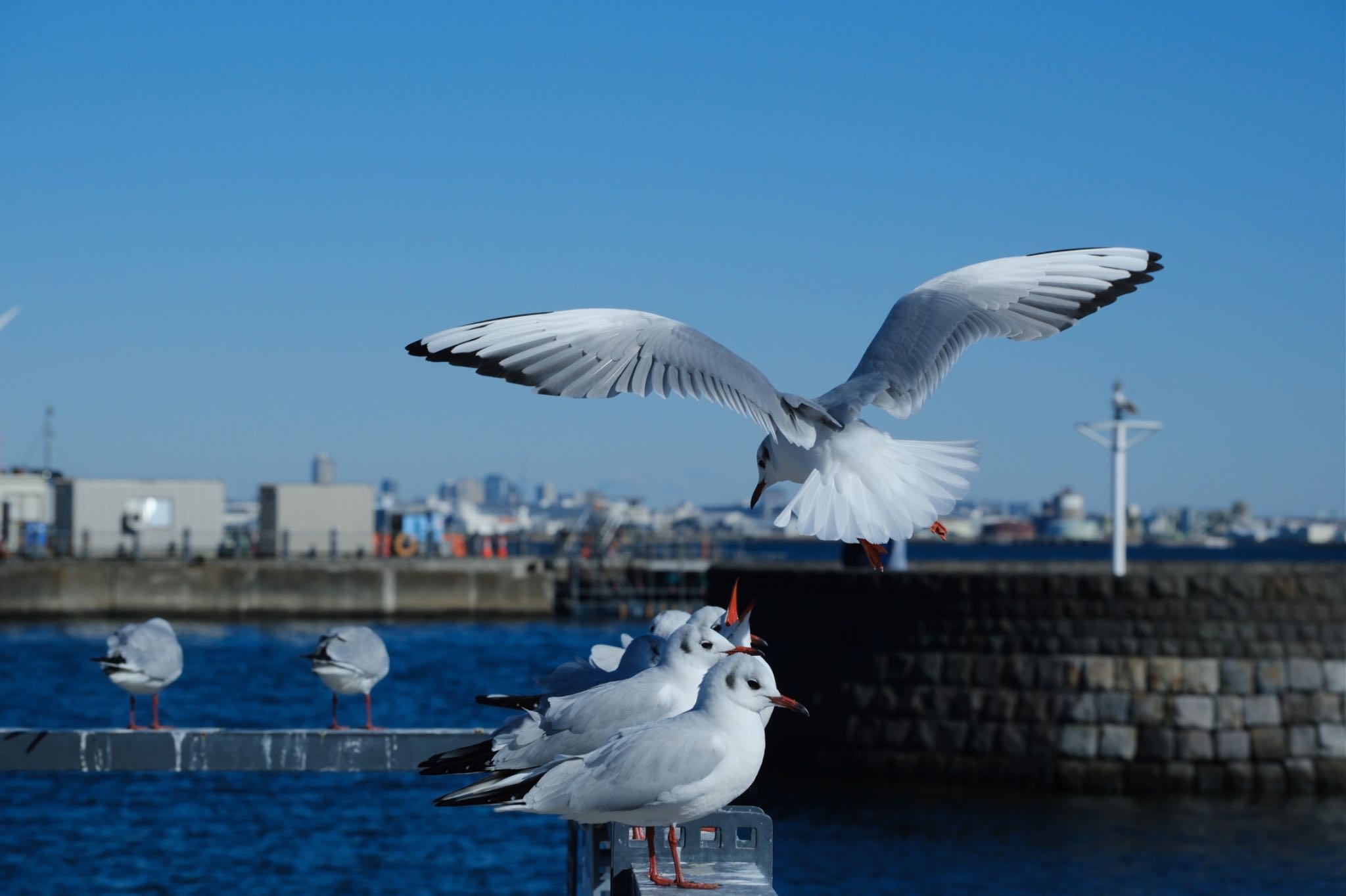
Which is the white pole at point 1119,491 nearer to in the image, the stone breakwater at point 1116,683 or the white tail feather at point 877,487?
the stone breakwater at point 1116,683

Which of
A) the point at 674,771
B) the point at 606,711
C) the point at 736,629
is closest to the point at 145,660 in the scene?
the point at 606,711

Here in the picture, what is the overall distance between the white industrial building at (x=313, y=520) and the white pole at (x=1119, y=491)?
30616mm

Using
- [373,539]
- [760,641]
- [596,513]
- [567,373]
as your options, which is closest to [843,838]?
[760,641]

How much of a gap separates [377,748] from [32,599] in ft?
133

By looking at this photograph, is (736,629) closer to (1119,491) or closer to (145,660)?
(145,660)

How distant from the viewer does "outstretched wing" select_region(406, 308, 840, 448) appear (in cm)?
373

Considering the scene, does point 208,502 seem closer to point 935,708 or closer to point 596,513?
point 596,513

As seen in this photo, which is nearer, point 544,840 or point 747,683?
point 747,683

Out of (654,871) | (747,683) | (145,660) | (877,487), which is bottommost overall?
(654,871)

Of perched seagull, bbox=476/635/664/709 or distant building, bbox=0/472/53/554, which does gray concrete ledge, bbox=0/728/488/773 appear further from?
distant building, bbox=0/472/53/554

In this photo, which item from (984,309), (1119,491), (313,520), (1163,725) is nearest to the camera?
(984,309)

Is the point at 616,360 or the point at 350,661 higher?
the point at 616,360

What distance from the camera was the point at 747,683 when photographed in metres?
3.80

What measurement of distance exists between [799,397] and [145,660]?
5.09 meters
